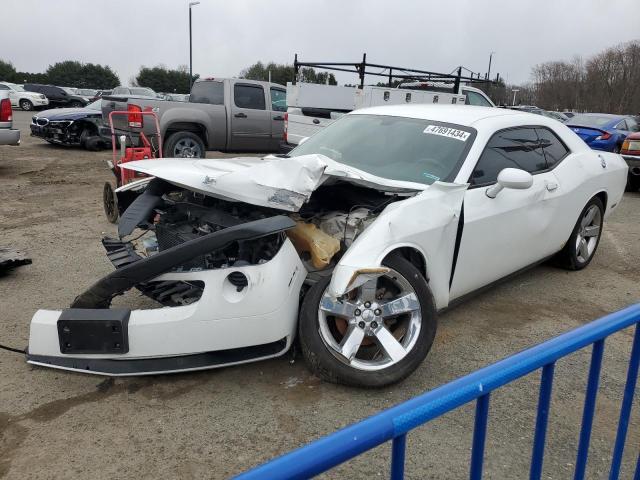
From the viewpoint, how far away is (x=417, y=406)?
1241 mm

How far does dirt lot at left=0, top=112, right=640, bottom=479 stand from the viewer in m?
2.51

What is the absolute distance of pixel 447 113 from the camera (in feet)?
14.5

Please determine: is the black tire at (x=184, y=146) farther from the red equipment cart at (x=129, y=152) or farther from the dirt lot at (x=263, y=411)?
the dirt lot at (x=263, y=411)

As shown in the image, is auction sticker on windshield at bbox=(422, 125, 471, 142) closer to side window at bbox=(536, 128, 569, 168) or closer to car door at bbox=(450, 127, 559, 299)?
car door at bbox=(450, 127, 559, 299)

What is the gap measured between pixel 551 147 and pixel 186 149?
24.3 feet

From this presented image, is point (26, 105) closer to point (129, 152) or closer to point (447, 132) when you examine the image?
point (129, 152)

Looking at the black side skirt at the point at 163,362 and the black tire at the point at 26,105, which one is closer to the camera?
the black side skirt at the point at 163,362

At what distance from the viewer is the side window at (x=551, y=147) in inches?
188

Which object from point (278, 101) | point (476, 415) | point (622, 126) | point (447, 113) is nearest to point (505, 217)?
point (447, 113)

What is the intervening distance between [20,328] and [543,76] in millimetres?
67275

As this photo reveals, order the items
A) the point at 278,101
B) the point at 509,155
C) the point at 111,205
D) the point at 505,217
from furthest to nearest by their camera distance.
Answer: the point at 278,101 → the point at 111,205 → the point at 509,155 → the point at 505,217

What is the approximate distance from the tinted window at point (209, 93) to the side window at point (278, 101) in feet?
4.18

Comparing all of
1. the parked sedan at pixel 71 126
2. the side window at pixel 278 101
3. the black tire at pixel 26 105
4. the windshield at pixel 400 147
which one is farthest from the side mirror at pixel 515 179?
the black tire at pixel 26 105

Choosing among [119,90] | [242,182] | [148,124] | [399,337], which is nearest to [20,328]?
[242,182]
